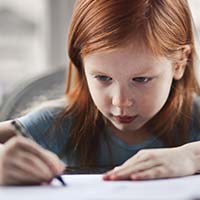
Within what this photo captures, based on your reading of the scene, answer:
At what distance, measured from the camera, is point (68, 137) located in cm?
64

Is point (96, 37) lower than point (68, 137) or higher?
higher

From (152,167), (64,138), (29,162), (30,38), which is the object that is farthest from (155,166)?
(30,38)

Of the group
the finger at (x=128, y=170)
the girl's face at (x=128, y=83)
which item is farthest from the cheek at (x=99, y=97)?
the finger at (x=128, y=170)

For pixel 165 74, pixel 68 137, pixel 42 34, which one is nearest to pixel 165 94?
pixel 165 74

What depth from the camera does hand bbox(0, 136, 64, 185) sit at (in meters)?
0.40

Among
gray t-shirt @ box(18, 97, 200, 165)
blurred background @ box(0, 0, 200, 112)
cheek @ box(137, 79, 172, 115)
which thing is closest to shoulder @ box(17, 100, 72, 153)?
gray t-shirt @ box(18, 97, 200, 165)

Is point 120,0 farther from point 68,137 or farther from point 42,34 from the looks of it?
point 42,34

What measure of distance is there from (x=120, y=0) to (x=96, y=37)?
0.14 feet

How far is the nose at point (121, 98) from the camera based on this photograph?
52cm

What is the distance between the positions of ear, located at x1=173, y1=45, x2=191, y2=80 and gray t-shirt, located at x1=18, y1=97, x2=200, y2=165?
0.08m

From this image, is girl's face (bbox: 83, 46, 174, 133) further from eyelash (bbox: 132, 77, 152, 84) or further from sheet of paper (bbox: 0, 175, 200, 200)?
sheet of paper (bbox: 0, 175, 200, 200)

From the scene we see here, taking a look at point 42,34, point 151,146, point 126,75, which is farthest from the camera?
point 42,34

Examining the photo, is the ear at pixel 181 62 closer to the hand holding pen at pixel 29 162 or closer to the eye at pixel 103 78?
the eye at pixel 103 78

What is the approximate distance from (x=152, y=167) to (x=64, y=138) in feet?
0.72
